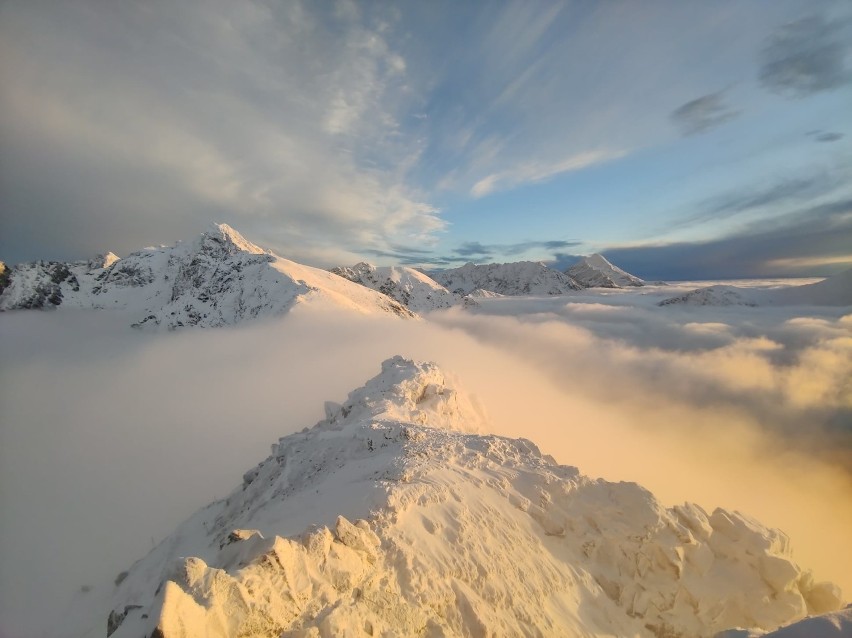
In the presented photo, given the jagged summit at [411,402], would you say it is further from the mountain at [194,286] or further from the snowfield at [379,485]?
the mountain at [194,286]

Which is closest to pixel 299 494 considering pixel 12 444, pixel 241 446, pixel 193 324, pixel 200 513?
pixel 200 513

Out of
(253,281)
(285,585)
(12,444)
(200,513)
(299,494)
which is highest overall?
(253,281)

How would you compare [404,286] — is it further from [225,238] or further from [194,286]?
[194,286]

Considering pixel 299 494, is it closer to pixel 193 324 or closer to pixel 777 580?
pixel 777 580

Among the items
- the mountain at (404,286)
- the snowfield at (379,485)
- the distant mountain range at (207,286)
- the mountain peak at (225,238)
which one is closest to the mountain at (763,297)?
the snowfield at (379,485)

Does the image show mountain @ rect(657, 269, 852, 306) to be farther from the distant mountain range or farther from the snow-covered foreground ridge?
the snow-covered foreground ridge

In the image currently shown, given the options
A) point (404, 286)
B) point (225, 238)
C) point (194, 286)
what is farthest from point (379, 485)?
point (404, 286)
